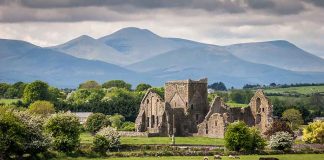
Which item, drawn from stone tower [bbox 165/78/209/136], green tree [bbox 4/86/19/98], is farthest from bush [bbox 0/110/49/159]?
green tree [bbox 4/86/19/98]

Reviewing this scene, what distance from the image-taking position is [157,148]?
90.4 meters

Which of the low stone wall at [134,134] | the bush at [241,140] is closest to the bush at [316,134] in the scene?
the bush at [241,140]

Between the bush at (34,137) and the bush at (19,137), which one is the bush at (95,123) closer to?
the bush at (34,137)

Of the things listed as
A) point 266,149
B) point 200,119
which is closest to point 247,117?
point 200,119

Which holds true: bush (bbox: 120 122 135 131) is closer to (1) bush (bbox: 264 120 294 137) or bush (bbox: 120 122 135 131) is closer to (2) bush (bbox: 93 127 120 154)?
(1) bush (bbox: 264 120 294 137)

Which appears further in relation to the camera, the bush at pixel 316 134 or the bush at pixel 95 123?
the bush at pixel 95 123

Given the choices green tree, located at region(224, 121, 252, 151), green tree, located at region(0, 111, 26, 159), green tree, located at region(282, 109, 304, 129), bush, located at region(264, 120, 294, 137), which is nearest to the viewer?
green tree, located at region(0, 111, 26, 159)

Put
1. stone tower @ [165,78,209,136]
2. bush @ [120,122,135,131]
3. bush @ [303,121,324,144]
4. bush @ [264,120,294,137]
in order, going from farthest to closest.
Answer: bush @ [120,122,135,131], stone tower @ [165,78,209,136], bush @ [303,121,324,144], bush @ [264,120,294,137]

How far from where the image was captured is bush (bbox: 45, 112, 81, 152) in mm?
83938

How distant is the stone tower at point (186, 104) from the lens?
118 meters

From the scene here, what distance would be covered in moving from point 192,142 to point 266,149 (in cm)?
1178

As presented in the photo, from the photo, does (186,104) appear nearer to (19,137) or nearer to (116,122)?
(116,122)

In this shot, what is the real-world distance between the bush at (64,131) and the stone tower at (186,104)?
31.3 meters

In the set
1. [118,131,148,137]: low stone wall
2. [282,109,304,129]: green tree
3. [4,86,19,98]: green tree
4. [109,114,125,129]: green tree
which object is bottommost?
[118,131,148,137]: low stone wall
